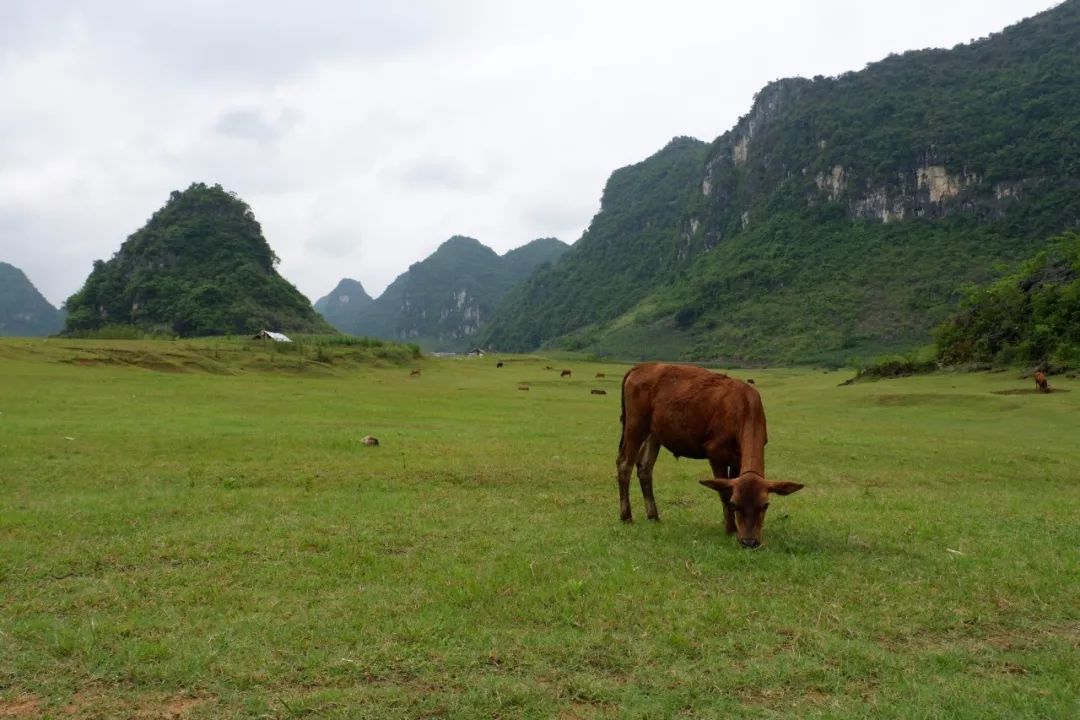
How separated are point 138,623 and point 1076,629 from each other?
339 inches

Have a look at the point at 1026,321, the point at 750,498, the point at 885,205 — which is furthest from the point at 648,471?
the point at 885,205

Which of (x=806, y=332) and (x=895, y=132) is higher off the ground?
(x=895, y=132)

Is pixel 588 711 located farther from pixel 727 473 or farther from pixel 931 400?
pixel 931 400

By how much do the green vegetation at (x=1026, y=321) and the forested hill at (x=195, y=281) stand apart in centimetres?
8795

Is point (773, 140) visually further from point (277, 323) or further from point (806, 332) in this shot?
point (277, 323)

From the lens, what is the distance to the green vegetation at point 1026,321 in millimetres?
44906

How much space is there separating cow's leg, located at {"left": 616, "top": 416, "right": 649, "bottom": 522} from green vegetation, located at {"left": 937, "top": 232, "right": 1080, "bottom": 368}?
4257cm

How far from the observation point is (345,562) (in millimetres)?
8047

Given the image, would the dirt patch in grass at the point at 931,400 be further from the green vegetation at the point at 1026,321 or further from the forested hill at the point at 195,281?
the forested hill at the point at 195,281

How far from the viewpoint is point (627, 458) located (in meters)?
10.6

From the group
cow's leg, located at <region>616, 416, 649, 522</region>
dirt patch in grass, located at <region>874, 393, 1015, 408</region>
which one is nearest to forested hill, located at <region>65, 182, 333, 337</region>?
dirt patch in grass, located at <region>874, 393, 1015, 408</region>

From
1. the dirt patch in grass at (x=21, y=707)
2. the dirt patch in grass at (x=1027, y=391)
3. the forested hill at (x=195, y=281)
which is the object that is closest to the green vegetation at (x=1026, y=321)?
the dirt patch in grass at (x=1027, y=391)

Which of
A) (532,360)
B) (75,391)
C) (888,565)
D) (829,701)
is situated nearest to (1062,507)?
(888,565)

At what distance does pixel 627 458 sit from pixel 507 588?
Answer: 154 inches
